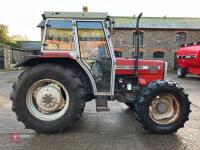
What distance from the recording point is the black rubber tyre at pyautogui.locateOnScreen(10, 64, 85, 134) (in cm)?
527

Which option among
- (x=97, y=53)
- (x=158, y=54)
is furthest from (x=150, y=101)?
(x=158, y=54)

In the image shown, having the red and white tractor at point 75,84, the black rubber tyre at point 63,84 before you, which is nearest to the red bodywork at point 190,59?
the red and white tractor at point 75,84

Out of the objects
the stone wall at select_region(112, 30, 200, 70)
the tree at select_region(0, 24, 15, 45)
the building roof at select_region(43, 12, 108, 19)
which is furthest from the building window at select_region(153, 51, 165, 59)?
the building roof at select_region(43, 12, 108, 19)

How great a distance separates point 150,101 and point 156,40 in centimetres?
2623

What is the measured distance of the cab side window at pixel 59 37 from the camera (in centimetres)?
549

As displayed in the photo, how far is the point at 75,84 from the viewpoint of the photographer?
5246mm

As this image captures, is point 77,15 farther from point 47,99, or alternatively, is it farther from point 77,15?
point 47,99

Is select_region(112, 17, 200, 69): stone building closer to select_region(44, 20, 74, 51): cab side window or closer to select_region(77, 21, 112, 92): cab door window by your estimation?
select_region(77, 21, 112, 92): cab door window

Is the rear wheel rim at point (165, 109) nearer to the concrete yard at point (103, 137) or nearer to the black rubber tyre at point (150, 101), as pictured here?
the black rubber tyre at point (150, 101)

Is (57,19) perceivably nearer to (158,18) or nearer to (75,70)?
(75,70)

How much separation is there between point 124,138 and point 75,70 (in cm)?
165

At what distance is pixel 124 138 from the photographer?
201 inches

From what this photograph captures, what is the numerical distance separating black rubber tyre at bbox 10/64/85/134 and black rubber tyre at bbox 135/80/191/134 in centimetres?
116

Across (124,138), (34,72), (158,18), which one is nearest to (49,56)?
(34,72)
